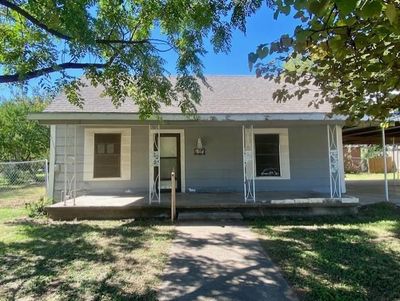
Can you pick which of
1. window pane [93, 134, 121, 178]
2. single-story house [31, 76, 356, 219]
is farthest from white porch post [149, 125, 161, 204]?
window pane [93, 134, 121, 178]

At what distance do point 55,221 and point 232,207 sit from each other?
14.3ft

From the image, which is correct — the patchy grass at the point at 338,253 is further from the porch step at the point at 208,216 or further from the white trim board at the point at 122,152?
the white trim board at the point at 122,152

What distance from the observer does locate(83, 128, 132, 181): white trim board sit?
10758mm

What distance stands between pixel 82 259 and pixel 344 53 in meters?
4.63

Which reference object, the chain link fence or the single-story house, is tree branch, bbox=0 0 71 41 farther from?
the chain link fence

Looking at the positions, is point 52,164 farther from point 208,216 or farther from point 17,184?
point 17,184

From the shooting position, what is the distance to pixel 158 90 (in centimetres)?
652

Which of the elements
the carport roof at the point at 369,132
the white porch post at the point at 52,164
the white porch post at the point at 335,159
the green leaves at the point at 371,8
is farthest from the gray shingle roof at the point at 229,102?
the green leaves at the point at 371,8

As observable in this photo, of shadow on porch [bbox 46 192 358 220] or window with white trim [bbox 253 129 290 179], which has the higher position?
window with white trim [bbox 253 129 290 179]

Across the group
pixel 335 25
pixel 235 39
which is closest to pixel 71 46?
pixel 235 39

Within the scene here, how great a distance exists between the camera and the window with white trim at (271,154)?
11219mm

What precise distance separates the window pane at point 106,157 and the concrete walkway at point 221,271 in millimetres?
4529

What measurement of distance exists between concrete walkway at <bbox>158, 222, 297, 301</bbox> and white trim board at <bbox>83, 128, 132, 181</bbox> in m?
4.31

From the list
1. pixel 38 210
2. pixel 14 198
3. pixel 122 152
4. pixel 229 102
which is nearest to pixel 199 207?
pixel 122 152
